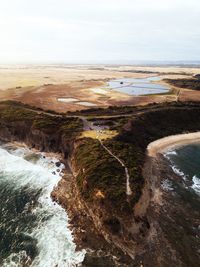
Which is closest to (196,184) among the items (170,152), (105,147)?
(170,152)

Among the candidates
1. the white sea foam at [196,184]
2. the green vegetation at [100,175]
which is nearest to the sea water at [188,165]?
the white sea foam at [196,184]

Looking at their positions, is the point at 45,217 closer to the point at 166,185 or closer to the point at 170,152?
the point at 166,185

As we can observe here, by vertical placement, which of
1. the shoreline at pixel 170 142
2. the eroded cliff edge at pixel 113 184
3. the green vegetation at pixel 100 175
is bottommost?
the shoreline at pixel 170 142

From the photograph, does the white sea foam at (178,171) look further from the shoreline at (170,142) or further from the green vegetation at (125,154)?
the green vegetation at (125,154)

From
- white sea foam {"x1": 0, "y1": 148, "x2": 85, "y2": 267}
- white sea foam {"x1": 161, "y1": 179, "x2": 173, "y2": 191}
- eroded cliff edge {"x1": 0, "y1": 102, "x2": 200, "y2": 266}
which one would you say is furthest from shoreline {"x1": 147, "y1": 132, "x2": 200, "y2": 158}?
white sea foam {"x1": 0, "y1": 148, "x2": 85, "y2": 267}

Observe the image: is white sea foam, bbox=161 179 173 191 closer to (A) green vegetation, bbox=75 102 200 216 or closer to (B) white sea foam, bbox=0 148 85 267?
(A) green vegetation, bbox=75 102 200 216
